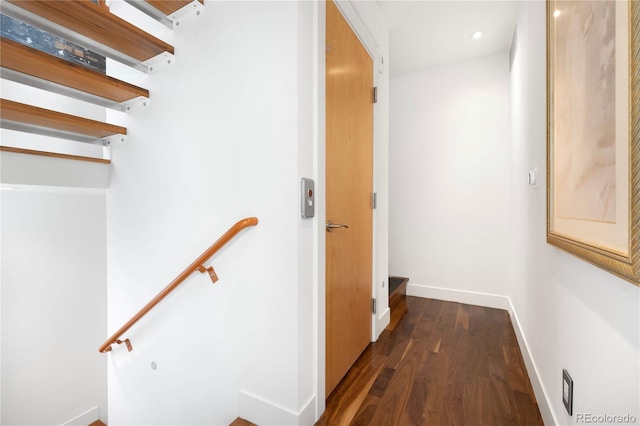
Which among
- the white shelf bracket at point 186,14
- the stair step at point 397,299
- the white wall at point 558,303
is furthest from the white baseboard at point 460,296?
the white shelf bracket at point 186,14

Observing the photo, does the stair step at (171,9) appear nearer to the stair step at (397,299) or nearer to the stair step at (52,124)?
the stair step at (52,124)

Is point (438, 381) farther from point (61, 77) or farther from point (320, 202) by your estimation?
point (61, 77)

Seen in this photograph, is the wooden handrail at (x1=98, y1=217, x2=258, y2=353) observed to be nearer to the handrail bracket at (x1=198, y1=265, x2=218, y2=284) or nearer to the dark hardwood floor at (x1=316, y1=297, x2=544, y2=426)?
the handrail bracket at (x1=198, y1=265, x2=218, y2=284)

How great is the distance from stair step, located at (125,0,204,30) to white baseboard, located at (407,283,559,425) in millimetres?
2680

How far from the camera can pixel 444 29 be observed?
8.34 ft

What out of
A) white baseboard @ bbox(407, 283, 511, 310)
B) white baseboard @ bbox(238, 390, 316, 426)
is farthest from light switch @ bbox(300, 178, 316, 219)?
white baseboard @ bbox(407, 283, 511, 310)

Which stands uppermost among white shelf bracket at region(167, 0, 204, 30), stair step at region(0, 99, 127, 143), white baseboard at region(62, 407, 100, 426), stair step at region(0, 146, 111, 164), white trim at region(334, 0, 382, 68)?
white trim at region(334, 0, 382, 68)

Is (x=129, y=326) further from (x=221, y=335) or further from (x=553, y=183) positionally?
(x=553, y=183)

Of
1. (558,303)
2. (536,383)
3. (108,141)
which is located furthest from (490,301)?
(108,141)

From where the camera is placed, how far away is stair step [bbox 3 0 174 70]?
1.25 metres

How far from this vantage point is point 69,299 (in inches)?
86.1

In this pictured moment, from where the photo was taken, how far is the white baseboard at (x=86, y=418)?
224 centimetres

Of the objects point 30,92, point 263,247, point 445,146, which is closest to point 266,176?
point 263,247

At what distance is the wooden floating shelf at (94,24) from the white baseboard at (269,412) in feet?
6.25
